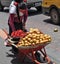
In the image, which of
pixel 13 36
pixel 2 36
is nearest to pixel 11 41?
pixel 13 36

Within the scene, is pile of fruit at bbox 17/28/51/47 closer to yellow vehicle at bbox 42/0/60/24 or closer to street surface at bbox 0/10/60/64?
street surface at bbox 0/10/60/64

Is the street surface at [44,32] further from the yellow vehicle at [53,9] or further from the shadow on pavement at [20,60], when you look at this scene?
the yellow vehicle at [53,9]

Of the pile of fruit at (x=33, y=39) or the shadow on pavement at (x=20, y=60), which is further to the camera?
the shadow on pavement at (x=20, y=60)

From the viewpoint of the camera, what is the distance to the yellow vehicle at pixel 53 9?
13.2 meters

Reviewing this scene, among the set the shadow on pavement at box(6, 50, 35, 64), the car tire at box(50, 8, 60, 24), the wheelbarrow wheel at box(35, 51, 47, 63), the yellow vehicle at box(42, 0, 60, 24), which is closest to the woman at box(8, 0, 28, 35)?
the shadow on pavement at box(6, 50, 35, 64)

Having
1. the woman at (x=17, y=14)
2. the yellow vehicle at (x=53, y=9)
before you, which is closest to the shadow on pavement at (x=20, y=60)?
the woman at (x=17, y=14)

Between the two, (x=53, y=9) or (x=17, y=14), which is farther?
(x=53, y=9)

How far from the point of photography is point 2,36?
11492 millimetres

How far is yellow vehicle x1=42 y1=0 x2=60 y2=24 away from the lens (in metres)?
13.2

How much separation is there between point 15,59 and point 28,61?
0.49m

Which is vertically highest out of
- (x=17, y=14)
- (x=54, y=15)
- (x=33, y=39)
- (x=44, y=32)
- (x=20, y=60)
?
(x=17, y=14)

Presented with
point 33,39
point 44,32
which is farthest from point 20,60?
point 44,32

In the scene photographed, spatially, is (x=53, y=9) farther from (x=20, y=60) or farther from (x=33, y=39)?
(x=33, y=39)

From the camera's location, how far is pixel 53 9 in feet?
44.5
